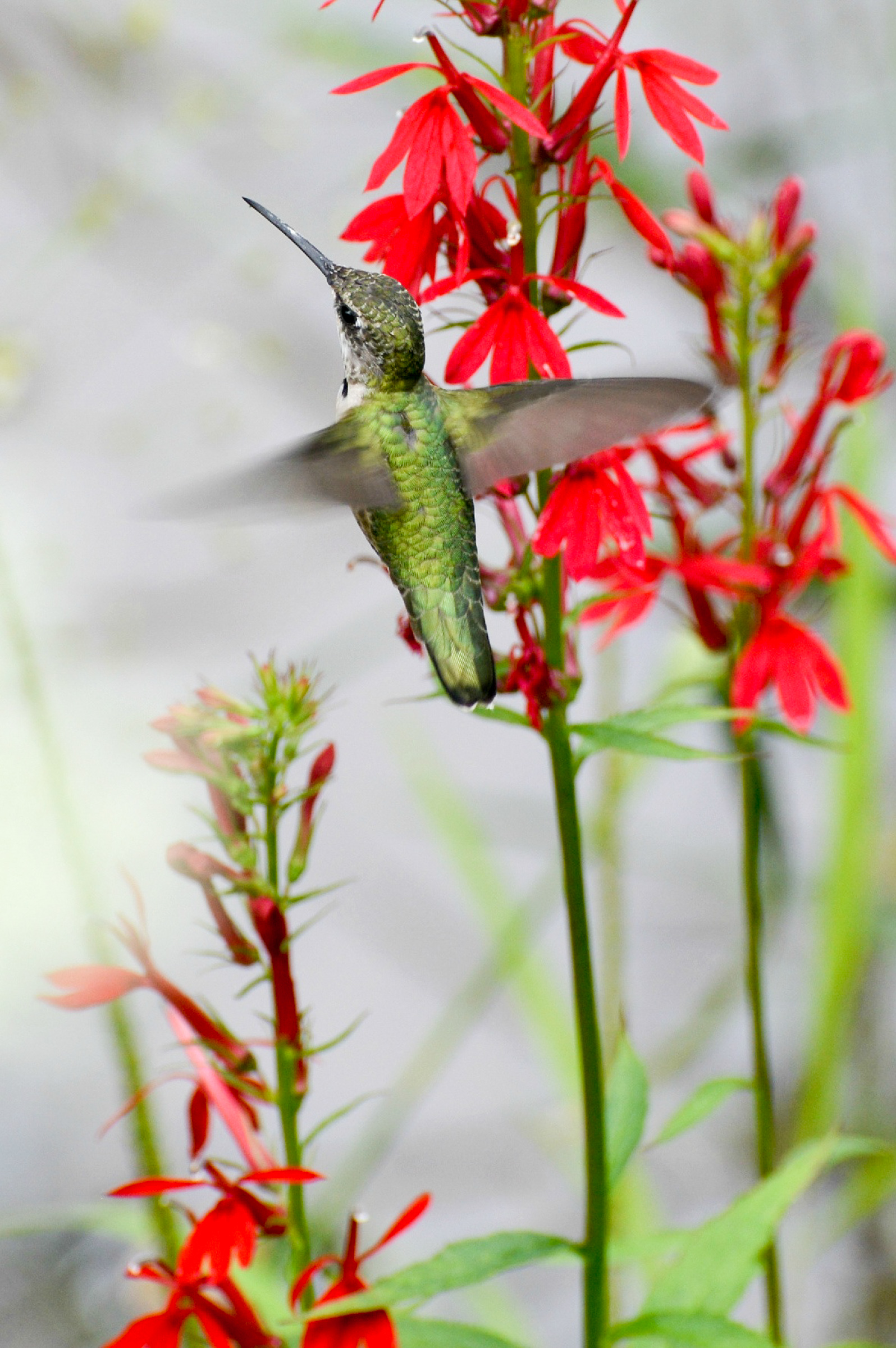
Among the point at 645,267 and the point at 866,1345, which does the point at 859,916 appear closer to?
the point at 866,1345

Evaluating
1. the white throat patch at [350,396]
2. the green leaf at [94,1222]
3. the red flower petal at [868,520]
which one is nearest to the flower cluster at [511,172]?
the white throat patch at [350,396]

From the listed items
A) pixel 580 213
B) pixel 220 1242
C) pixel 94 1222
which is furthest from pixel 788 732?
Result: pixel 94 1222

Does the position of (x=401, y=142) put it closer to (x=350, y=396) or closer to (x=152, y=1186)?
(x=350, y=396)

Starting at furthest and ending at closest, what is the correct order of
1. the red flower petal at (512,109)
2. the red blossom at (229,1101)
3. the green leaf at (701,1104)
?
the green leaf at (701,1104), the red blossom at (229,1101), the red flower petal at (512,109)

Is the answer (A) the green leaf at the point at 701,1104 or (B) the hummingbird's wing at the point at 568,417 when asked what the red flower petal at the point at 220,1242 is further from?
(B) the hummingbird's wing at the point at 568,417

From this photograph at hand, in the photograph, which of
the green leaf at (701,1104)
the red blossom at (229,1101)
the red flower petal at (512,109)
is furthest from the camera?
the green leaf at (701,1104)

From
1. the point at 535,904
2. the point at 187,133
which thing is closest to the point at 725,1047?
the point at 535,904
